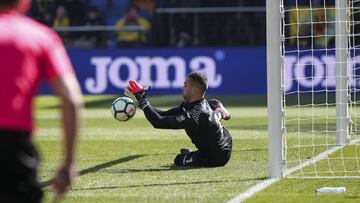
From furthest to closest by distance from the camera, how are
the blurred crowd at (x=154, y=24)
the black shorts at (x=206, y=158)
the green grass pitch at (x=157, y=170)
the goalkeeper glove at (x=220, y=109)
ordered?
the blurred crowd at (x=154, y=24) → the goalkeeper glove at (x=220, y=109) → the black shorts at (x=206, y=158) → the green grass pitch at (x=157, y=170)

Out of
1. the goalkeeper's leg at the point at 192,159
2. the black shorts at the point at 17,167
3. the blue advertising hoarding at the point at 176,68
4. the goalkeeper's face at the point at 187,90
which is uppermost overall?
the black shorts at the point at 17,167

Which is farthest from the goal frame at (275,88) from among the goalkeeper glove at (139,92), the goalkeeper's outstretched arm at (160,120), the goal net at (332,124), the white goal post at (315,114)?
the goalkeeper glove at (139,92)

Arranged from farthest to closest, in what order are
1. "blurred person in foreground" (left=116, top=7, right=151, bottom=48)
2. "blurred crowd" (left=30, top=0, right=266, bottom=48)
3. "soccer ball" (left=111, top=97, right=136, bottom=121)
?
"blurred person in foreground" (left=116, top=7, right=151, bottom=48) < "blurred crowd" (left=30, top=0, right=266, bottom=48) < "soccer ball" (left=111, top=97, right=136, bottom=121)

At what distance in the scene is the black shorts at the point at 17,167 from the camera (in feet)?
15.5

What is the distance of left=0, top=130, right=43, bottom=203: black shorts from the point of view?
4730mm

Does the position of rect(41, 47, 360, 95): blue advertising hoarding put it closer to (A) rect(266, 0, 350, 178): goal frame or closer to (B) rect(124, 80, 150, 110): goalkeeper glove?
(B) rect(124, 80, 150, 110): goalkeeper glove

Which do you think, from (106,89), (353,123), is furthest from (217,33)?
(353,123)

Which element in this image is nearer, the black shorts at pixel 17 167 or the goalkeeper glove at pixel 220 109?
the black shorts at pixel 17 167

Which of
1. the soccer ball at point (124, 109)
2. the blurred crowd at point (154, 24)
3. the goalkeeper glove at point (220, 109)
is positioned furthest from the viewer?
the blurred crowd at point (154, 24)

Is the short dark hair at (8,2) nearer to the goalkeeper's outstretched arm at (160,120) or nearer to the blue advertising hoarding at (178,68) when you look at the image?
the goalkeeper's outstretched arm at (160,120)

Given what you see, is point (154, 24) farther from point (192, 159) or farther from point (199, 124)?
point (199, 124)

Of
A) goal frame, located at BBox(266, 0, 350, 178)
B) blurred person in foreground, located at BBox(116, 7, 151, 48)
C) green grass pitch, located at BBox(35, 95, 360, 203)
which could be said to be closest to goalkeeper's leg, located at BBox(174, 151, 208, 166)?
green grass pitch, located at BBox(35, 95, 360, 203)

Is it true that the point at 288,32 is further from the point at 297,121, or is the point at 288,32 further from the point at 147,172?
the point at 147,172

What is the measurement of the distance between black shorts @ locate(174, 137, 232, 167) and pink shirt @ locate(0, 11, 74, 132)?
6.96 m
